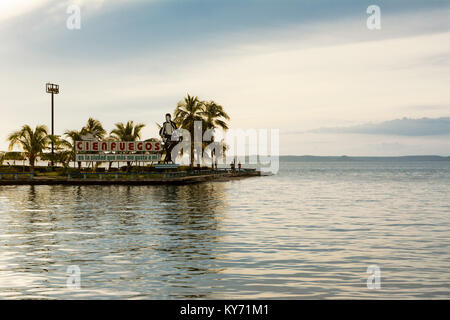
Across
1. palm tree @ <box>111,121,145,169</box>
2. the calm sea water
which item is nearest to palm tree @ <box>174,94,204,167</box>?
palm tree @ <box>111,121,145,169</box>

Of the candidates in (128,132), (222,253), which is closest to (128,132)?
(128,132)

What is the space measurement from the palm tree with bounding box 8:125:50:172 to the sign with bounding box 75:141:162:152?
550 centimetres

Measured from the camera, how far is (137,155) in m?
67.1

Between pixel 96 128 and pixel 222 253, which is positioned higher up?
pixel 96 128

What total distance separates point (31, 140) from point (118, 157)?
11.8 meters

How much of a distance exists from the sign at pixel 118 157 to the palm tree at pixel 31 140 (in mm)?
5599

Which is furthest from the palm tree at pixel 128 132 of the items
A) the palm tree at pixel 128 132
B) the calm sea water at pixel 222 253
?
the calm sea water at pixel 222 253

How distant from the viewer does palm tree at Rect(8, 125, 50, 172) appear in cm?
6806

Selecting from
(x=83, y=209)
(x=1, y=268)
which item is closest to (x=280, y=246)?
(x=1, y=268)

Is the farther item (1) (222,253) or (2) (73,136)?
(2) (73,136)

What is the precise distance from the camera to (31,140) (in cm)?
6850

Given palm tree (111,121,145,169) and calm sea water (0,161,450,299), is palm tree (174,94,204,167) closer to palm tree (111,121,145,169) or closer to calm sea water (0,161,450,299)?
palm tree (111,121,145,169)

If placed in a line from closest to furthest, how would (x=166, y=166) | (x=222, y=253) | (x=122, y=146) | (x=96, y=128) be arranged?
(x=222, y=253), (x=122, y=146), (x=166, y=166), (x=96, y=128)

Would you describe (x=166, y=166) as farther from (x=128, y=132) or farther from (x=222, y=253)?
(x=222, y=253)
